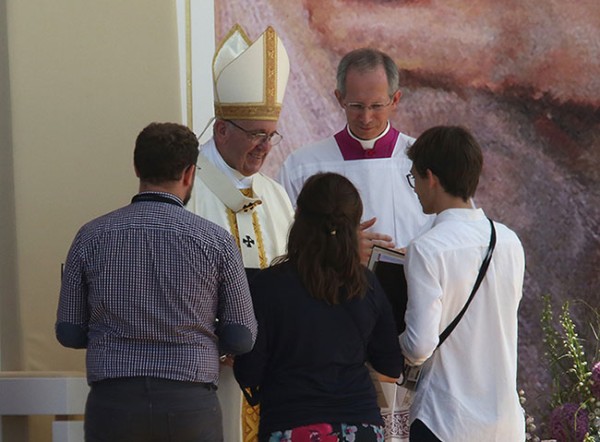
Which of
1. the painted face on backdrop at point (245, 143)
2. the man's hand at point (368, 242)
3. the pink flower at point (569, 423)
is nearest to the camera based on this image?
the man's hand at point (368, 242)

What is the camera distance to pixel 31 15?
5105 mm

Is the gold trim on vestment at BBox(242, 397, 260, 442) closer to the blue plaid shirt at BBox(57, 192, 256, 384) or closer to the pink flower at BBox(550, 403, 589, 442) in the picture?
the blue plaid shirt at BBox(57, 192, 256, 384)

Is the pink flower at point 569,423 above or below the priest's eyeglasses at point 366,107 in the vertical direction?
below

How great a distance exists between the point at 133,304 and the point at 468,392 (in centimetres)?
99

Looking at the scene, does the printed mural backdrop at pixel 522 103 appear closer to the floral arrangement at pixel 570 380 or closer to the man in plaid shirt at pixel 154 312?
the floral arrangement at pixel 570 380

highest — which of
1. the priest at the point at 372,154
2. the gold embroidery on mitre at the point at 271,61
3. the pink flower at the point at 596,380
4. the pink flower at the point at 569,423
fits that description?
the gold embroidery on mitre at the point at 271,61

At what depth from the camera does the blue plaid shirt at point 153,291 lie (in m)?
3.25

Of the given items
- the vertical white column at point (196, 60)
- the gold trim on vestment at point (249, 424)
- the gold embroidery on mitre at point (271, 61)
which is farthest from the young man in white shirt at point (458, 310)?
the vertical white column at point (196, 60)

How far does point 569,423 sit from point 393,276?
2.18m

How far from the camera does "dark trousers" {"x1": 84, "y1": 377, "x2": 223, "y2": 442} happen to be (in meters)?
3.25

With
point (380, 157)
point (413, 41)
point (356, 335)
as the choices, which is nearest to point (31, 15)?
point (380, 157)

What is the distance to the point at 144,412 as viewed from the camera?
10.7ft

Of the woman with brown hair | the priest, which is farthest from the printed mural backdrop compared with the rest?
the woman with brown hair

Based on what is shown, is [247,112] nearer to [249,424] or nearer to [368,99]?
[368,99]
